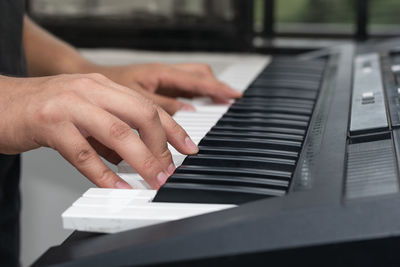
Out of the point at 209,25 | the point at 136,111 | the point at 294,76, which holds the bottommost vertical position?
the point at 209,25

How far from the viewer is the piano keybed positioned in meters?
0.51

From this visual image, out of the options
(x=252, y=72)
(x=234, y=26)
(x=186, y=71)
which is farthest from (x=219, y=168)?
(x=234, y=26)

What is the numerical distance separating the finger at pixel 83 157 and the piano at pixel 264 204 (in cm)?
2

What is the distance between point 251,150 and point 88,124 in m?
0.17

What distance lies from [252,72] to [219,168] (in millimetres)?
645

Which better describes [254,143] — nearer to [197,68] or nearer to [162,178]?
[162,178]

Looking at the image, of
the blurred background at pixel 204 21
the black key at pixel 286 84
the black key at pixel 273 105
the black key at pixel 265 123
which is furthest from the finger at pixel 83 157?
the blurred background at pixel 204 21

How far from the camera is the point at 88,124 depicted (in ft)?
1.93

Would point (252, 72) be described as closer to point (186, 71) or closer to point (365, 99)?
point (186, 71)

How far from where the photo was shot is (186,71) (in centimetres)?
108

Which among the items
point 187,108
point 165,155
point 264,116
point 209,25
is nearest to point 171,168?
point 165,155

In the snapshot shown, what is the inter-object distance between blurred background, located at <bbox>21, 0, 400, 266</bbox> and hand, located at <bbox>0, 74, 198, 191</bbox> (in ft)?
5.21

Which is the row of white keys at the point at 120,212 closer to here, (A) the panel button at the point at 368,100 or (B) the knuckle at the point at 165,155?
(B) the knuckle at the point at 165,155

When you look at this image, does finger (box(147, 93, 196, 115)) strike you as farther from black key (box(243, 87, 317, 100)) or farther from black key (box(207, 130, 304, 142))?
black key (box(207, 130, 304, 142))
